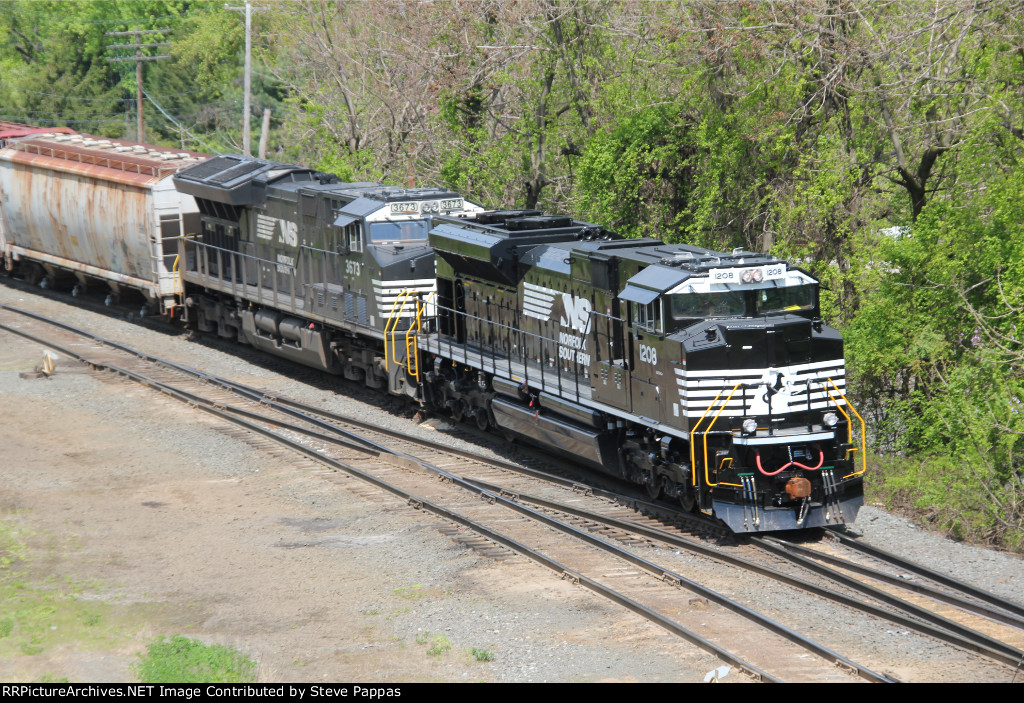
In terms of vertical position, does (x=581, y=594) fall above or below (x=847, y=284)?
below

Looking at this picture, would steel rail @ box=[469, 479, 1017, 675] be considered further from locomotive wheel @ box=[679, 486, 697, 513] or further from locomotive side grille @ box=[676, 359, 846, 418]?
locomotive side grille @ box=[676, 359, 846, 418]

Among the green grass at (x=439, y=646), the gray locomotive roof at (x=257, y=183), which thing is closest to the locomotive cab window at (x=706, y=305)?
the green grass at (x=439, y=646)

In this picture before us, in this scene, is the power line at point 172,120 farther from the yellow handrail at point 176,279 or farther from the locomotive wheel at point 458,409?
the locomotive wheel at point 458,409

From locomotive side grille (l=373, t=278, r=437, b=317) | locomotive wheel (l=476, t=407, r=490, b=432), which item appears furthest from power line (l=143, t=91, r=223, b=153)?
locomotive wheel (l=476, t=407, r=490, b=432)

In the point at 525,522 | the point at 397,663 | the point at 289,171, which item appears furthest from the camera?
the point at 289,171

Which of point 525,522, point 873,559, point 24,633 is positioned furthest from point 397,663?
point 873,559

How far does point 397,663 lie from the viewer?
9.67 m

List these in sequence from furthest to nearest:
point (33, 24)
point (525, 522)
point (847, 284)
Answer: point (33, 24)
point (847, 284)
point (525, 522)

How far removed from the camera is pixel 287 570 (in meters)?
12.2

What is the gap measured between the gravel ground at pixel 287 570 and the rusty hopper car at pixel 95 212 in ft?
25.4

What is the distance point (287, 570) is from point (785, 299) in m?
6.47

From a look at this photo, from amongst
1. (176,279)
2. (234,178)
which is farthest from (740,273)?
(176,279)

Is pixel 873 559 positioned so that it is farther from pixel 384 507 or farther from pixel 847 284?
pixel 847 284

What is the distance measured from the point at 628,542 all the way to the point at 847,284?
8.62 m
